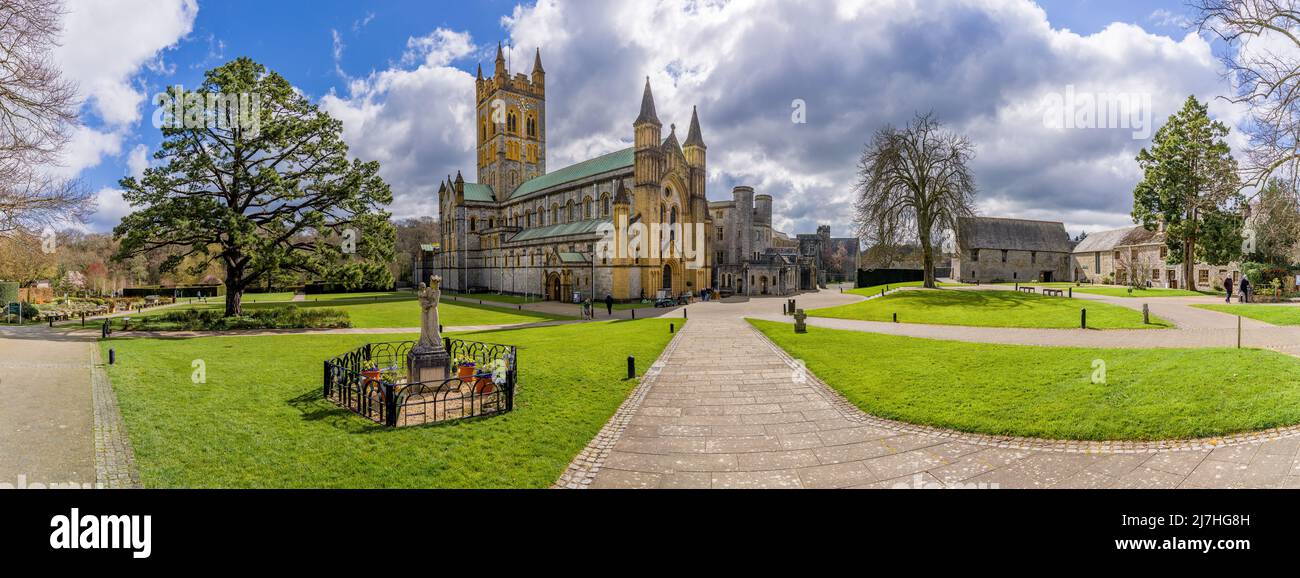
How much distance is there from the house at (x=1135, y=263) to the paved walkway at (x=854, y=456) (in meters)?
46.2

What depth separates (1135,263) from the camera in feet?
155

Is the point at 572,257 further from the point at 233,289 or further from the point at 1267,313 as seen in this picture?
the point at 1267,313

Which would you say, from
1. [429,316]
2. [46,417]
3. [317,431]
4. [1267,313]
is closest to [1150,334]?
[1267,313]

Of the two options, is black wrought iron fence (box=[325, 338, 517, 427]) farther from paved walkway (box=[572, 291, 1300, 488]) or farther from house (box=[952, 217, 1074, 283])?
house (box=[952, 217, 1074, 283])

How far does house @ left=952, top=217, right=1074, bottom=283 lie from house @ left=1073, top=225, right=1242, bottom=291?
87.8 inches

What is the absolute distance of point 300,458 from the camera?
20.7ft

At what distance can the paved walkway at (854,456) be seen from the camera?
19.0 ft

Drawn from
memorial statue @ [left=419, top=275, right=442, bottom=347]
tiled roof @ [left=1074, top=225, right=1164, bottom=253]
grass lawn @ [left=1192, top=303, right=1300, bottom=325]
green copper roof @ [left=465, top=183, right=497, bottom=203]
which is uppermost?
green copper roof @ [left=465, top=183, right=497, bottom=203]

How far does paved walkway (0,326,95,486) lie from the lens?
614 centimetres

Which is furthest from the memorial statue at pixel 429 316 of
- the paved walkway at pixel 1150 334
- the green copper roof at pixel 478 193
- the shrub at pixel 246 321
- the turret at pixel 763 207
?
the green copper roof at pixel 478 193

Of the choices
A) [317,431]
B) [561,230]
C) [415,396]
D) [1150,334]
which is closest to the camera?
[317,431]

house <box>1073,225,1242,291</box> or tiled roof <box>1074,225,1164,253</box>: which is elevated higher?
tiled roof <box>1074,225,1164,253</box>

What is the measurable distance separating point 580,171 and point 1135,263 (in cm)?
5835

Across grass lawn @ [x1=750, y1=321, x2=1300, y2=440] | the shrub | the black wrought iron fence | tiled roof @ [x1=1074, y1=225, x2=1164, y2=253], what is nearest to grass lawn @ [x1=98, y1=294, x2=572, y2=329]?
the shrub
